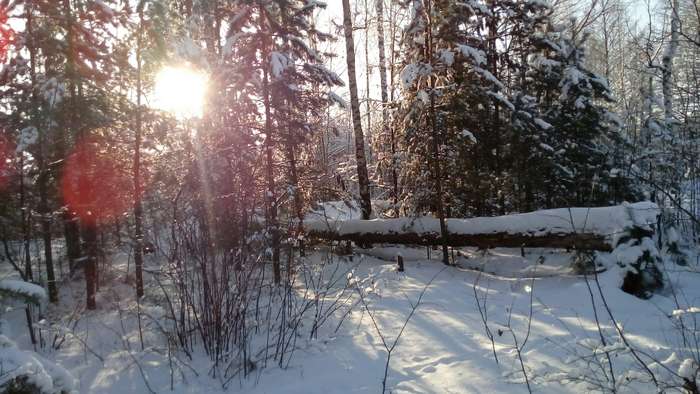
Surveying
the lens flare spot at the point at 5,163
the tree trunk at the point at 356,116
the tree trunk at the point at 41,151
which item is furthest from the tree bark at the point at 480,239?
the lens flare spot at the point at 5,163

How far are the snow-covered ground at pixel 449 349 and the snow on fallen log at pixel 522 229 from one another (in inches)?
33.5

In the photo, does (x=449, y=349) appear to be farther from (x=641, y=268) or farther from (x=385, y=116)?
(x=385, y=116)

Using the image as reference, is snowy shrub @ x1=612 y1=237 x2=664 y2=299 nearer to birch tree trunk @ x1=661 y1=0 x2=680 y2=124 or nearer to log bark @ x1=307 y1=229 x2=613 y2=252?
log bark @ x1=307 y1=229 x2=613 y2=252

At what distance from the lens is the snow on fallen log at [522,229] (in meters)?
6.27

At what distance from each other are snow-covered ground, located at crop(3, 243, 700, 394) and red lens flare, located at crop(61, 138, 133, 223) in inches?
164

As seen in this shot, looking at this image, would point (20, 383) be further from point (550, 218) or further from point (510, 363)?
point (550, 218)

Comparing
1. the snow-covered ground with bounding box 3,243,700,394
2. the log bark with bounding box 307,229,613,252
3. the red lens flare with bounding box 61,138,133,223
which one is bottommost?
the snow-covered ground with bounding box 3,243,700,394

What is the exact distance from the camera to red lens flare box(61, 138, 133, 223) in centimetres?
970

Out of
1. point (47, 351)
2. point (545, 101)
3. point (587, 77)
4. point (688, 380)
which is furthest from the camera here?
point (545, 101)

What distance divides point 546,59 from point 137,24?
1117 centimetres

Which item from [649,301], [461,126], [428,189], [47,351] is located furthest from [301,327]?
[461,126]

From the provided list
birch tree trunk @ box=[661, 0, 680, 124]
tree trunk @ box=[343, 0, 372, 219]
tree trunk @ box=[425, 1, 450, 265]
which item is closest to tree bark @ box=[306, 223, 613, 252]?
tree trunk @ box=[425, 1, 450, 265]

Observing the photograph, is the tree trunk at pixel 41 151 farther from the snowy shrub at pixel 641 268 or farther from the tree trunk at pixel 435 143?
the snowy shrub at pixel 641 268

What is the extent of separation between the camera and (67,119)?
949 cm
